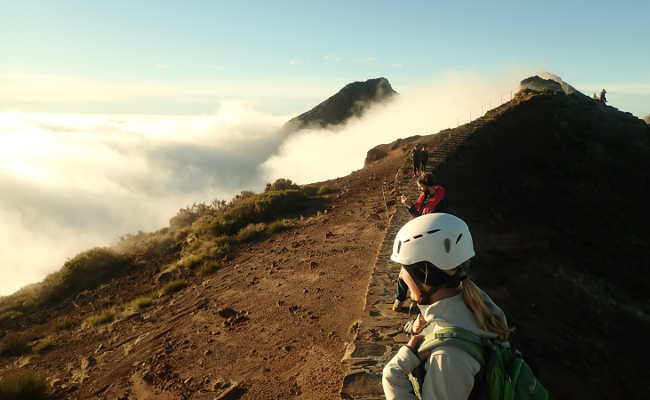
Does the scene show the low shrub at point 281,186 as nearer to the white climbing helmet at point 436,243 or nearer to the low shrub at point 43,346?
the low shrub at point 43,346

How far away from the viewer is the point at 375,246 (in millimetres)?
11281

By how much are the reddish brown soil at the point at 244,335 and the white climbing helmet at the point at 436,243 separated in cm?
339

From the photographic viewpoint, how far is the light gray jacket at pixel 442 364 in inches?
71.6

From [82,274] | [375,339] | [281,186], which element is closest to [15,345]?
[82,274]

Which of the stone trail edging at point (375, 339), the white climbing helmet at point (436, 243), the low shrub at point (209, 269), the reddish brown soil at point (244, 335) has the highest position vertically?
the white climbing helmet at point (436, 243)

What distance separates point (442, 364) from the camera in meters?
1.84

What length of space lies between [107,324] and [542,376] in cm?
1049

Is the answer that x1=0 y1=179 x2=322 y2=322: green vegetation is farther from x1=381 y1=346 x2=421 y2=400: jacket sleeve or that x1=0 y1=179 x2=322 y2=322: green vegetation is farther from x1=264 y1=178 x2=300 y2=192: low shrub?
x1=381 y1=346 x2=421 y2=400: jacket sleeve

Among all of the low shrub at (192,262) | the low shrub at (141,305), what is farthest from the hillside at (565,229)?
the low shrub at (141,305)

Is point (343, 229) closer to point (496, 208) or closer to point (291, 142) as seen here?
point (496, 208)

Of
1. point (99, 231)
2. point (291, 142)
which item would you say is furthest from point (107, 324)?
point (99, 231)

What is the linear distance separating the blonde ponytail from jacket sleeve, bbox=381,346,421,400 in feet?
1.33

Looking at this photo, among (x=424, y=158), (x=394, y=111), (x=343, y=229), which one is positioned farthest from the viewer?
(x=394, y=111)

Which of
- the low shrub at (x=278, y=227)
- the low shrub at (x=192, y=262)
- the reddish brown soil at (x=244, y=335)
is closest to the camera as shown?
the reddish brown soil at (x=244, y=335)
